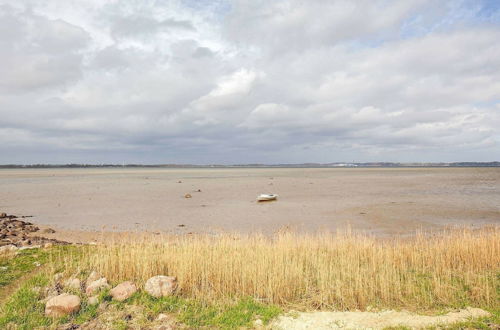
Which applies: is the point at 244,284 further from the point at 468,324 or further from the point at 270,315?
the point at 468,324

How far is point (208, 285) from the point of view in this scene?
1048cm

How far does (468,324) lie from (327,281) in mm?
3656

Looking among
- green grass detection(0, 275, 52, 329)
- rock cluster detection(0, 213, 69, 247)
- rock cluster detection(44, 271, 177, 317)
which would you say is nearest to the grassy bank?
green grass detection(0, 275, 52, 329)

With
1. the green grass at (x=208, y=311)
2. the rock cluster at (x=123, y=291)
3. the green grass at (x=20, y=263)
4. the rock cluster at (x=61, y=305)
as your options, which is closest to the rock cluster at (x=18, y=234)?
the green grass at (x=20, y=263)

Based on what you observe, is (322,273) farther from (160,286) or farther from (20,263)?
(20,263)

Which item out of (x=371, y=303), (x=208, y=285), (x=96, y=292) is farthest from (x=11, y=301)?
(x=371, y=303)

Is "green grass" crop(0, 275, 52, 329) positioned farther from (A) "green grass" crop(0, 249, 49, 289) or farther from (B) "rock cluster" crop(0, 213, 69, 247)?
(B) "rock cluster" crop(0, 213, 69, 247)

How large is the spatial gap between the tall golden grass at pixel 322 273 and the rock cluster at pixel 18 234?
19.7 ft

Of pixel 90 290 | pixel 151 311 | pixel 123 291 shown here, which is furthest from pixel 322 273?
pixel 90 290

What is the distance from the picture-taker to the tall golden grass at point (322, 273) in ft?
32.2

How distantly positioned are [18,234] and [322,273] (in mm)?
18387

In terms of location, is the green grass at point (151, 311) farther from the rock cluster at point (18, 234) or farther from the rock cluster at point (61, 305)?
the rock cluster at point (18, 234)

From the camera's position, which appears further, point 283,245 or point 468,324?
point 283,245

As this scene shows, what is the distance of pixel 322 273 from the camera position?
34.9 feet
